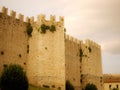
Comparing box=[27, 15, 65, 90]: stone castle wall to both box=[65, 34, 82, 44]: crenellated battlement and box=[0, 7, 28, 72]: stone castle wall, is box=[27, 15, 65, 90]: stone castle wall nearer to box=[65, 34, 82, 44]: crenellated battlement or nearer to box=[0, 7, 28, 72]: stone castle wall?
box=[0, 7, 28, 72]: stone castle wall

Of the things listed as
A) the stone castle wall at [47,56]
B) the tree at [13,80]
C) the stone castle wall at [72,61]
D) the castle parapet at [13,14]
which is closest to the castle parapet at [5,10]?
the castle parapet at [13,14]

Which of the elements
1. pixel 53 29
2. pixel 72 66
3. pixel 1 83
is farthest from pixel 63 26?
pixel 1 83

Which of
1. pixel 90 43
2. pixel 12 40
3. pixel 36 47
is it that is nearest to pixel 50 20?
pixel 36 47

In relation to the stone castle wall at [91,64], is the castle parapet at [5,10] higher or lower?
higher

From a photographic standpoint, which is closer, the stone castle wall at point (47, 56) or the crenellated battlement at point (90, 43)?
the stone castle wall at point (47, 56)

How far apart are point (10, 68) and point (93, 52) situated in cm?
2372

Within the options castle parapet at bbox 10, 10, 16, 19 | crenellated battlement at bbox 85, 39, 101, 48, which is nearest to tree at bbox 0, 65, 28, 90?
castle parapet at bbox 10, 10, 16, 19

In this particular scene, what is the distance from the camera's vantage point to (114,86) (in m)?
66.8

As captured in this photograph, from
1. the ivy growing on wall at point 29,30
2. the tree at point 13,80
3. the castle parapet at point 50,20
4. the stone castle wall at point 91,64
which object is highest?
the castle parapet at point 50,20

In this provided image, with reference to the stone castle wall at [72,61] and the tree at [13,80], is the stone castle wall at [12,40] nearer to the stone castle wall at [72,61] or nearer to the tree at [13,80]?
the tree at [13,80]

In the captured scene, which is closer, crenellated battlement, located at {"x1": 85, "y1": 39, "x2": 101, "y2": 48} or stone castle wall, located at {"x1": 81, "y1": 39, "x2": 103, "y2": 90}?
stone castle wall, located at {"x1": 81, "y1": 39, "x2": 103, "y2": 90}

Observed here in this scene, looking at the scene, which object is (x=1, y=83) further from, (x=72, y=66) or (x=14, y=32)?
(x=72, y=66)

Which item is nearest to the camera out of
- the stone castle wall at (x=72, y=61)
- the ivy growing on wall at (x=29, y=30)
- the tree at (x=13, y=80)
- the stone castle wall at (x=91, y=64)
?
the tree at (x=13, y=80)

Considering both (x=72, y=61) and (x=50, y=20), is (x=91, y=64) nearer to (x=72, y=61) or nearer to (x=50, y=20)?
(x=72, y=61)
